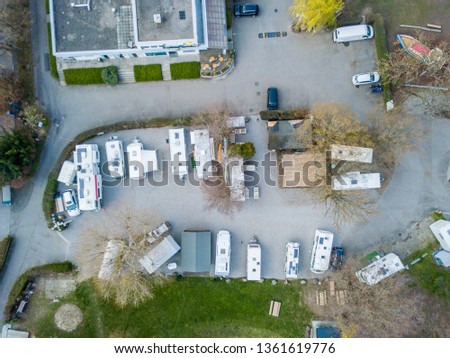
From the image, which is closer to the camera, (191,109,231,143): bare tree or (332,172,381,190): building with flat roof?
(332,172,381,190): building with flat roof

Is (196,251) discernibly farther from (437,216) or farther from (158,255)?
(437,216)

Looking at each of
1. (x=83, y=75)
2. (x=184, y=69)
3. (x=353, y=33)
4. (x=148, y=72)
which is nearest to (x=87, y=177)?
(x=83, y=75)

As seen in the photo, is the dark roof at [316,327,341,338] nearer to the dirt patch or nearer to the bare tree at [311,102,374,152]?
the bare tree at [311,102,374,152]

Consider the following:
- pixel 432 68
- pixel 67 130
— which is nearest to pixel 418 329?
pixel 432 68

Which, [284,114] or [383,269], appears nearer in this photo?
→ [383,269]

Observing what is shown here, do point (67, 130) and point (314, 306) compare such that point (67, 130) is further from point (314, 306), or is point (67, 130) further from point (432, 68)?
point (432, 68)

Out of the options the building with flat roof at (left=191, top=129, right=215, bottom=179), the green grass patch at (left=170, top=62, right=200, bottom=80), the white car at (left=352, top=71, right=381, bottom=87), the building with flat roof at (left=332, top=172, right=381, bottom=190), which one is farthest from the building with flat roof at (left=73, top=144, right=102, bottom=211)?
the white car at (left=352, top=71, right=381, bottom=87)
